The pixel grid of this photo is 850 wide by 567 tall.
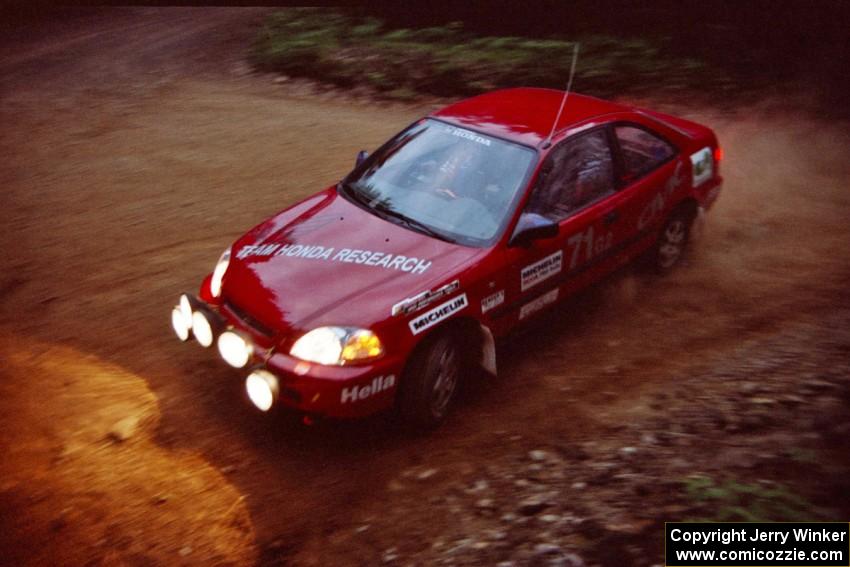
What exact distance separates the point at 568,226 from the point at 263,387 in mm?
2295

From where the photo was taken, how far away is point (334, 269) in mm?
4590

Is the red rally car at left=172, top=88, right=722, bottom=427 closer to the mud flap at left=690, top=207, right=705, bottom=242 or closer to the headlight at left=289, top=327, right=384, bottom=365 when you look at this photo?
the headlight at left=289, top=327, right=384, bottom=365

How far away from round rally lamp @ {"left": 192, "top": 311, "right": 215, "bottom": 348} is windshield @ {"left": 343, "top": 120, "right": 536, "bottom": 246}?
4.38 ft

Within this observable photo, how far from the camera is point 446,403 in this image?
476 centimetres

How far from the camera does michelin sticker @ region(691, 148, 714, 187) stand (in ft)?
20.8

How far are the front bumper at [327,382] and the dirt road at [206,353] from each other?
1.51ft

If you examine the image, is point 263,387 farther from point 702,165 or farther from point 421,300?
point 702,165

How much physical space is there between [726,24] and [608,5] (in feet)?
6.27

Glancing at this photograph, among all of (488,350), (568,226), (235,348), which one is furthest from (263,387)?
(568,226)

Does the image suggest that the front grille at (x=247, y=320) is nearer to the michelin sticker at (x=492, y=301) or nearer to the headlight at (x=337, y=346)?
the headlight at (x=337, y=346)

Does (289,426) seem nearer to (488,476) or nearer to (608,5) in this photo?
(488,476)

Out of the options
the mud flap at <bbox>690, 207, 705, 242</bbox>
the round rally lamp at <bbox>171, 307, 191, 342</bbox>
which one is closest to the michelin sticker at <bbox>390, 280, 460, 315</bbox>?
the round rally lamp at <bbox>171, 307, 191, 342</bbox>

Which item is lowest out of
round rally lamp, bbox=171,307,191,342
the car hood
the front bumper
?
the front bumper

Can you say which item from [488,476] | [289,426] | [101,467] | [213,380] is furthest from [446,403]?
[101,467]
